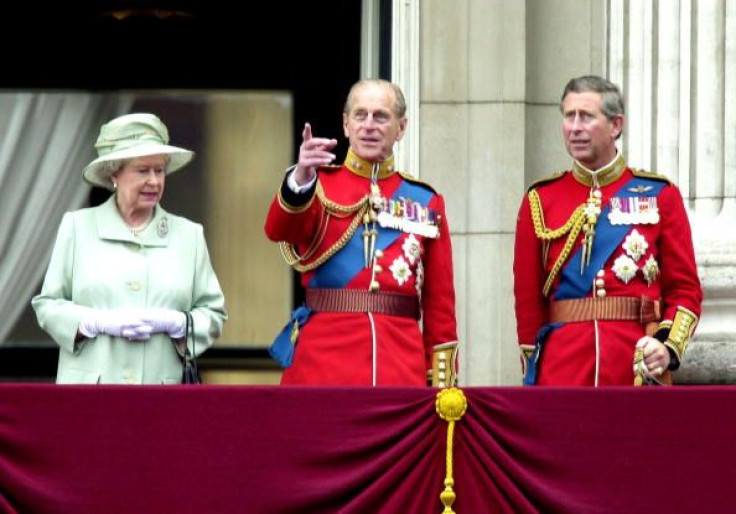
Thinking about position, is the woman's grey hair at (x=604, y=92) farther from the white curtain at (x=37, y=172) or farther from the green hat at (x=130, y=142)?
the white curtain at (x=37, y=172)

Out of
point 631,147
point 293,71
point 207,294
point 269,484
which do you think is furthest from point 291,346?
point 293,71

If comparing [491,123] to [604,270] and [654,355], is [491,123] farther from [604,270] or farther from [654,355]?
[654,355]

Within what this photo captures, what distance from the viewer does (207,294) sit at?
10594mm

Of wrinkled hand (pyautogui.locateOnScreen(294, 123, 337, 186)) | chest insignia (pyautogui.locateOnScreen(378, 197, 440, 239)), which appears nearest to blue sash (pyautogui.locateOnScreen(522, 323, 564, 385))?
chest insignia (pyautogui.locateOnScreen(378, 197, 440, 239))

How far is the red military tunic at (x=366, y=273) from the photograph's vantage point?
1052 centimetres

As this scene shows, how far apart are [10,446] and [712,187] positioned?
4008 mm

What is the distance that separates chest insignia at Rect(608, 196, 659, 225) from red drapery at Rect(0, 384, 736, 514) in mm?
1044

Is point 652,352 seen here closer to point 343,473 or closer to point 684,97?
point 343,473

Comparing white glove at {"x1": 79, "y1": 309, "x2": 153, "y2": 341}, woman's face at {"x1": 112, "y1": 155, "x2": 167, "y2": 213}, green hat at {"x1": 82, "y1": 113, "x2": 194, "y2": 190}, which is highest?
green hat at {"x1": 82, "y1": 113, "x2": 194, "y2": 190}

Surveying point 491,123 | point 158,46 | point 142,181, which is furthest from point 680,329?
point 158,46

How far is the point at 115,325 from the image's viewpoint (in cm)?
1035

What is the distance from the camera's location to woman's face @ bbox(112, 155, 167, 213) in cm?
1051

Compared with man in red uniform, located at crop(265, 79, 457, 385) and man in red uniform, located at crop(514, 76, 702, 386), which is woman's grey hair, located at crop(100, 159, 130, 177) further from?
man in red uniform, located at crop(514, 76, 702, 386)

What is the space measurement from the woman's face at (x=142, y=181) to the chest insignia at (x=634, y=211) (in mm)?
1725
